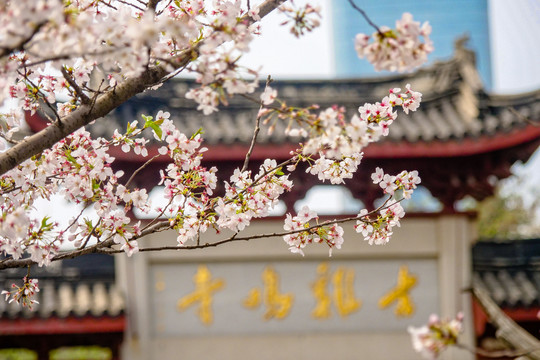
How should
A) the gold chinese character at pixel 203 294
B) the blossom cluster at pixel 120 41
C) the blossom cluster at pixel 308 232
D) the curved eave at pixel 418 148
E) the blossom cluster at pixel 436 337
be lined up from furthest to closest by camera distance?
the gold chinese character at pixel 203 294, the curved eave at pixel 418 148, the blossom cluster at pixel 436 337, the blossom cluster at pixel 308 232, the blossom cluster at pixel 120 41

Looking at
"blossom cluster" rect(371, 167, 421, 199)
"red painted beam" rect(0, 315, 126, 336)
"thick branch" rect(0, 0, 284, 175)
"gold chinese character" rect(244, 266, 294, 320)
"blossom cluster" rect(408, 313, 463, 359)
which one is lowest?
"blossom cluster" rect(408, 313, 463, 359)

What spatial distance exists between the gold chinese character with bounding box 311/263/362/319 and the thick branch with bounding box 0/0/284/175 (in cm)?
590

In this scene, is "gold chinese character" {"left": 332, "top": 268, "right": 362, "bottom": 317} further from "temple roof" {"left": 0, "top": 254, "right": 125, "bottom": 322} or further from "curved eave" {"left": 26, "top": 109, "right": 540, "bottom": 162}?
"temple roof" {"left": 0, "top": 254, "right": 125, "bottom": 322}

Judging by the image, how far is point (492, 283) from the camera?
29.1 feet

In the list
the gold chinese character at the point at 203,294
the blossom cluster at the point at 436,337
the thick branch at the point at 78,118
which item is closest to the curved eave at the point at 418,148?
the gold chinese character at the point at 203,294

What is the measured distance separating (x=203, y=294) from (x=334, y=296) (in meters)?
1.44

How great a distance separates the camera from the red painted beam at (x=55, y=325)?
26.5 feet

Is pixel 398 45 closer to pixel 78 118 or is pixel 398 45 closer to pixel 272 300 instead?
pixel 78 118

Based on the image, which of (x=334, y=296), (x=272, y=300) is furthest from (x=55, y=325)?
(x=334, y=296)

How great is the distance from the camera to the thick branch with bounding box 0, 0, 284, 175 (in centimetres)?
285

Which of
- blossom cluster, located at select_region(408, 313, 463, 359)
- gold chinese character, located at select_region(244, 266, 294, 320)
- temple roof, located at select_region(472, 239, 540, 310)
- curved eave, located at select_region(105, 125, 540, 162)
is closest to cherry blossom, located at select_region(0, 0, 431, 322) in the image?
blossom cluster, located at select_region(408, 313, 463, 359)

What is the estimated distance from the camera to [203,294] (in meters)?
8.57

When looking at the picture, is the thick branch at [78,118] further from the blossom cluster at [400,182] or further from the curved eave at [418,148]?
the curved eave at [418,148]

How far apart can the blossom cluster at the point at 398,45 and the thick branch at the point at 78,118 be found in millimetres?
735
